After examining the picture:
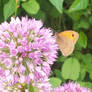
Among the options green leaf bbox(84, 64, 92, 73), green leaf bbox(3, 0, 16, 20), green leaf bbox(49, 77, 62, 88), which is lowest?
green leaf bbox(84, 64, 92, 73)

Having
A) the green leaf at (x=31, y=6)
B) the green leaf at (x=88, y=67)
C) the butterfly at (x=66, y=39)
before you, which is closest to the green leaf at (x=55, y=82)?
the butterfly at (x=66, y=39)

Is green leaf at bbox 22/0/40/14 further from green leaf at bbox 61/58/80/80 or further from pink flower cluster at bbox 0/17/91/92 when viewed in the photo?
green leaf at bbox 61/58/80/80

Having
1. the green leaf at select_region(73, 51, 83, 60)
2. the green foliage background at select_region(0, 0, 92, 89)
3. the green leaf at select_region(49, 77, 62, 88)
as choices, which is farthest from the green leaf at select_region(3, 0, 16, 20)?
the green leaf at select_region(73, 51, 83, 60)

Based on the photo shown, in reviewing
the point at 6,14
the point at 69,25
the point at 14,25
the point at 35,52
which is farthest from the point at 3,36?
the point at 69,25

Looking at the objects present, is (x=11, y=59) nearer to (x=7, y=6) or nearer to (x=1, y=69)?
(x=1, y=69)

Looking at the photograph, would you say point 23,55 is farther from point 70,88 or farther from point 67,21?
point 67,21

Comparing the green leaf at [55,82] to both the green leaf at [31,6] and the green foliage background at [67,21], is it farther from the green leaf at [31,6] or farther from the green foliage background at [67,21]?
the green leaf at [31,6]
